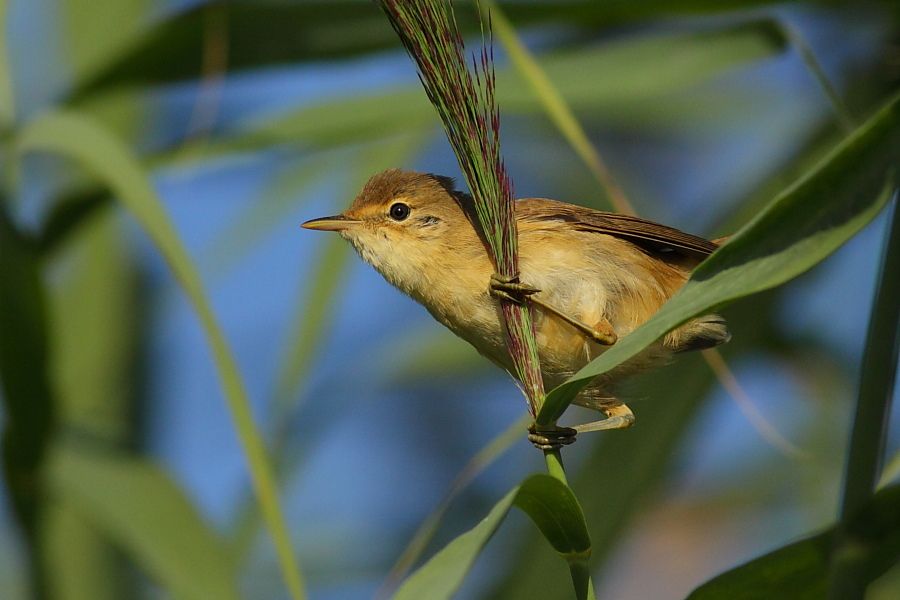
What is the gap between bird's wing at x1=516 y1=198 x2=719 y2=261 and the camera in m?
2.14

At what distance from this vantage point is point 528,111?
83.0 inches

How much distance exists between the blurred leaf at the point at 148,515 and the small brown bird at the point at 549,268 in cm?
59

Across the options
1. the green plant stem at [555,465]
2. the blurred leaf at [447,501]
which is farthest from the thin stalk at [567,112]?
the green plant stem at [555,465]

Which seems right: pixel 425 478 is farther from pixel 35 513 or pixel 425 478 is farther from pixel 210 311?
Answer: pixel 210 311

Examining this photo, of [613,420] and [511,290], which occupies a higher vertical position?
[511,290]

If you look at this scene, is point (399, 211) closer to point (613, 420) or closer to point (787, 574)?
point (613, 420)

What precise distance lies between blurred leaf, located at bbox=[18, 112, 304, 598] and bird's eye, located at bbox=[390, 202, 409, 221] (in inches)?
23.9

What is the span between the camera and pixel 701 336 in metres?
2.09

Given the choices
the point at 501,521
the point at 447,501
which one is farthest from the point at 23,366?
the point at 501,521

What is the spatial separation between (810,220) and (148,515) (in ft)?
4.34

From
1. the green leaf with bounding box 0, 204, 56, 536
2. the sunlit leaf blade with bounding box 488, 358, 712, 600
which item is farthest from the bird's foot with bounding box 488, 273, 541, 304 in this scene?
the green leaf with bounding box 0, 204, 56, 536

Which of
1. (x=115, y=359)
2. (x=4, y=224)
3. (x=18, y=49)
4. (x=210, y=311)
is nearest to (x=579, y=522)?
(x=210, y=311)

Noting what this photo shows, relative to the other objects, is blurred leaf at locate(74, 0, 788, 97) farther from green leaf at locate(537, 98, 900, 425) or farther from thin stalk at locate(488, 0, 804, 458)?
green leaf at locate(537, 98, 900, 425)

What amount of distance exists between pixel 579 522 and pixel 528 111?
1.14m
